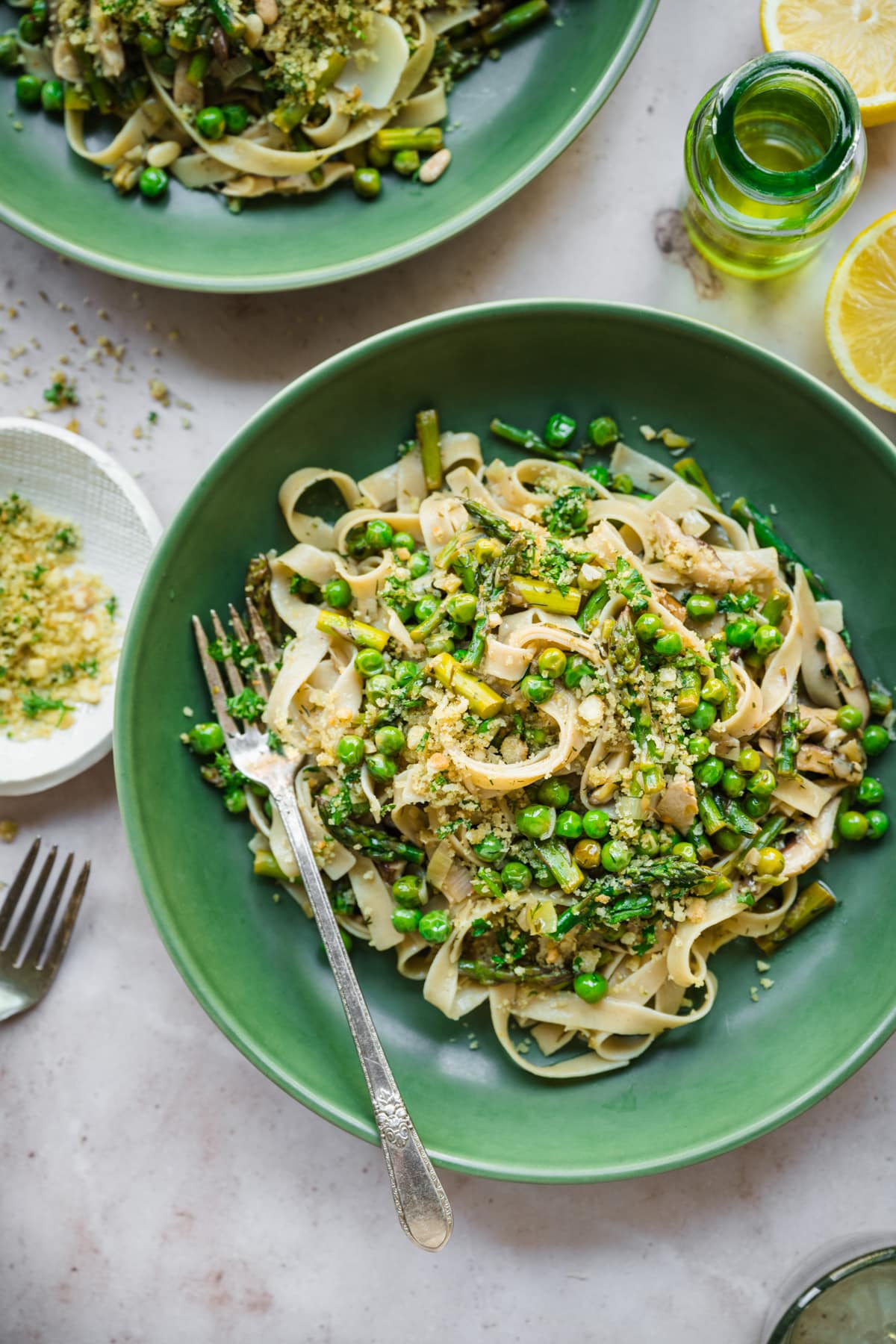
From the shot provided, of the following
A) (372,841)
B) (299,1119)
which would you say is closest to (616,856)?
(372,841)

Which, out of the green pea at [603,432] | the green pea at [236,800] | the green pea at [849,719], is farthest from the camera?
the green pea at [603,432]

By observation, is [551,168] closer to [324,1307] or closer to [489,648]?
[489,648]

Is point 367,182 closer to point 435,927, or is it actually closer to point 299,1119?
point 435,927

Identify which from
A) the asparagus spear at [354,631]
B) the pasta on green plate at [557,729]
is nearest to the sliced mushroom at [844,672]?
the pasta on green plate at [557,729]

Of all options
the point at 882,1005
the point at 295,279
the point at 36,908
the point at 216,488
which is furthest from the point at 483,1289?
the point at 295,279

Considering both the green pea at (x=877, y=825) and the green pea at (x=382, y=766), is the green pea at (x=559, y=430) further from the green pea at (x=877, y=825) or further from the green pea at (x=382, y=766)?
the green pea at (x=877, y=825)

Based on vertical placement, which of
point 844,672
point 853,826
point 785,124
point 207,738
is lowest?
point 207,738
